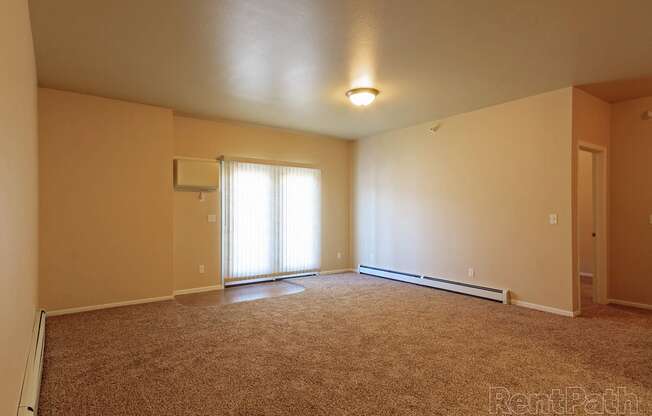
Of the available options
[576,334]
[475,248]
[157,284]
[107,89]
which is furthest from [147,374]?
[475,248]

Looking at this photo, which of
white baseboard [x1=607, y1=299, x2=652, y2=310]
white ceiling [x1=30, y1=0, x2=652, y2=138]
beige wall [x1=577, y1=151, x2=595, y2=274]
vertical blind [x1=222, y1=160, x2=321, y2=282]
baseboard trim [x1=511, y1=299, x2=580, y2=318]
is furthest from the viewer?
beige wall [x1=577, y1=151, x2=595, y2=274]

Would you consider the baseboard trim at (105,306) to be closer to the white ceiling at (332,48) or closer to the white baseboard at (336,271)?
the white ceiling at (332,48)

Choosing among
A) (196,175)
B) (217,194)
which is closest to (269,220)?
(217,194)

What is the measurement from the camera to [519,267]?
4859 millimetres

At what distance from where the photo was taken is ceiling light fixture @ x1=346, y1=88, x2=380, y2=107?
4.40 meters

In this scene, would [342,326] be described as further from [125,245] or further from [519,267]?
[125,245]

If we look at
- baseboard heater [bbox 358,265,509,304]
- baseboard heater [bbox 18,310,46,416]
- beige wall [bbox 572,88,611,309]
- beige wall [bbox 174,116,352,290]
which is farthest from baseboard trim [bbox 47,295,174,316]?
beige wall [bbox 572,88,611,309]

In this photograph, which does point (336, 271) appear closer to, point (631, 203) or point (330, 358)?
point (330, 358)

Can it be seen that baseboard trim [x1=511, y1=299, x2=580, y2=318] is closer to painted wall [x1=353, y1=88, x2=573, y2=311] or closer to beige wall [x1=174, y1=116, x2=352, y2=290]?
painted wall [x1=353, y1=88, x2=573, y2=311]

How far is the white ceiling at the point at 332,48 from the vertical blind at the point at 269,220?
5.38ft

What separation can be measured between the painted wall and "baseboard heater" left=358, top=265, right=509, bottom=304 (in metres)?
0.11

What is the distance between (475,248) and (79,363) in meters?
4.91

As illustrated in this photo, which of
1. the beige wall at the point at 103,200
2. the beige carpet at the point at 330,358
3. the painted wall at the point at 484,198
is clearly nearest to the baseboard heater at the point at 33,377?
the beige carpet at the point at 330,358

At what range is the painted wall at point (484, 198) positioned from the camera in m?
4.52
